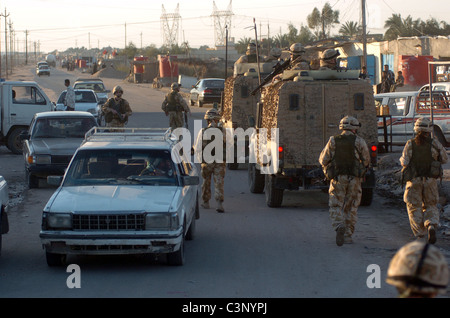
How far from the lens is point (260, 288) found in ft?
25.2

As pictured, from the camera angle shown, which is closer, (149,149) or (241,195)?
(149,149)

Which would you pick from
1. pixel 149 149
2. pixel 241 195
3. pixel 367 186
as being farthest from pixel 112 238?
pixel 241 195

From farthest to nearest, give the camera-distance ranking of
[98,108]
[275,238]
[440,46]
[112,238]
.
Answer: [440,46] → [98,108] → [275,238] → [112,238]

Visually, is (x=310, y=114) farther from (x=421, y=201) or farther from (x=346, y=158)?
(x=421, y=201)

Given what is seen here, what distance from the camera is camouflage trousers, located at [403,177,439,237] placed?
997cm

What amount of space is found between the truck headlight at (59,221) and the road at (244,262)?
0.52 meters

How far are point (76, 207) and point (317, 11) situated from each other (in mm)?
80377

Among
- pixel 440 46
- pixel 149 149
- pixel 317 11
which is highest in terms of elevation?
pixel 317 11

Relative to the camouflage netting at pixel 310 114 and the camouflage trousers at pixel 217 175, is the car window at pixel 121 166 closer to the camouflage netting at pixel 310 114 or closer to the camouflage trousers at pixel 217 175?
the camouflage trousers at pixel 217 175

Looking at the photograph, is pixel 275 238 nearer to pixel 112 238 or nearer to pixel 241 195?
pixel 112 238

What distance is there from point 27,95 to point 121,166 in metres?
14.1

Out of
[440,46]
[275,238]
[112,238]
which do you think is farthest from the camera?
[440,46]

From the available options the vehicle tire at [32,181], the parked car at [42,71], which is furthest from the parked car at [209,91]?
the parked car at [42,71]
